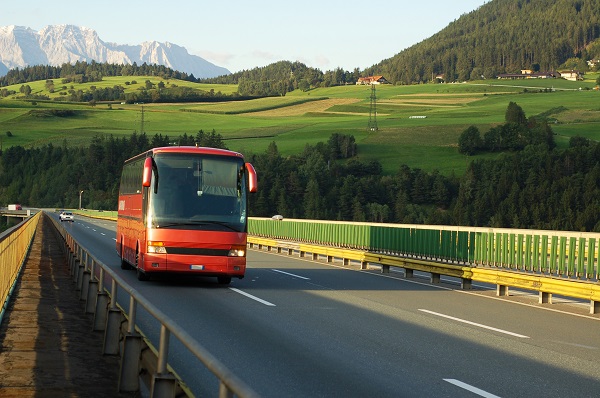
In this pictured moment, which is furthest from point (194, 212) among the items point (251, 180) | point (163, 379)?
point (163, 379)

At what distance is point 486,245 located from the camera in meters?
23.0

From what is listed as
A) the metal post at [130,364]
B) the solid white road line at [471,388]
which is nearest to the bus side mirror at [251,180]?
the solid white road line at [471,388]

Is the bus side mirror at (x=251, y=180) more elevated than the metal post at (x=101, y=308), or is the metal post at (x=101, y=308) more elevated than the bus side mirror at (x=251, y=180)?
the bus side mirror at (x=251, y=180)

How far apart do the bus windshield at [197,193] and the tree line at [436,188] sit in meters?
101

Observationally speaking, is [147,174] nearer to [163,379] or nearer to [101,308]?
[101,308]

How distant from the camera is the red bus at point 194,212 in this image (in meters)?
21.1

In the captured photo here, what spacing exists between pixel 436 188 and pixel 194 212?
117907 millimetres

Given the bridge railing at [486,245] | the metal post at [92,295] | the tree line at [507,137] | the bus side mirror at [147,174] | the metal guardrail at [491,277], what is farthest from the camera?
the tree line at [507,137]

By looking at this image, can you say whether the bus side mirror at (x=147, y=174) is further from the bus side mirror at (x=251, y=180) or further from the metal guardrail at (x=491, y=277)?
the metal guardrail at (x=491, y=277)

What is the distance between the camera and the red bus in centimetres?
2109

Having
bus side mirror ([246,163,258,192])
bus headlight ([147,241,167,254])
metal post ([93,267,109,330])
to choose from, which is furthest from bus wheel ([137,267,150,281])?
metal post ([93,267,109,330])

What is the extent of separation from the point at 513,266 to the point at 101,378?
13975 mm

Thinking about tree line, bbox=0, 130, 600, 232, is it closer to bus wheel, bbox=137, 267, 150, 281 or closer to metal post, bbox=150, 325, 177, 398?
bus wheel, bbox=137, 267, 150, 281

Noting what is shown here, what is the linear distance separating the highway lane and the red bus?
0.63 m
